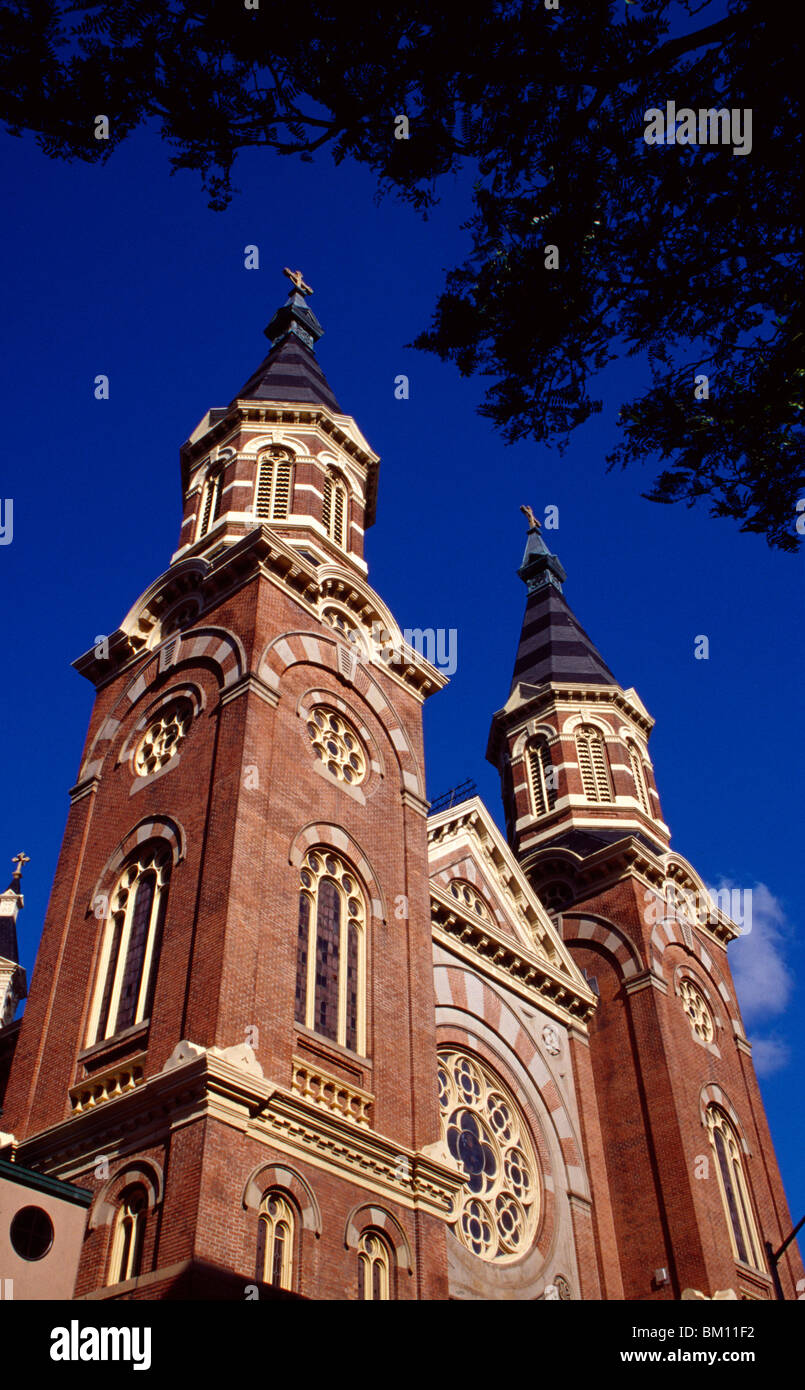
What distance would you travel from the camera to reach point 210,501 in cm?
2780

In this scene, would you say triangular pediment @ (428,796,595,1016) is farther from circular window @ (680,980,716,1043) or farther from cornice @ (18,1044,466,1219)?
cornice @ (18,1044,466,1219)

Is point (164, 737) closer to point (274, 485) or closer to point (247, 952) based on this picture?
point (247, 952)

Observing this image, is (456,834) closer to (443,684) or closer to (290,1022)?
(443,684)

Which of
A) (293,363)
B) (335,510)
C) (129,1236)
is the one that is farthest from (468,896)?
(293,363)

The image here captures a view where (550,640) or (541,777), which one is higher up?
(550,640)

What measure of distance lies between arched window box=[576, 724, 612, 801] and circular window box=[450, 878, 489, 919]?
898cm

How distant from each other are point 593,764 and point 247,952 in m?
20.5

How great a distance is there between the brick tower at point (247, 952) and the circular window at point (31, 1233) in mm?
633

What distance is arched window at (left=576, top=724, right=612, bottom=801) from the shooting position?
112 ft

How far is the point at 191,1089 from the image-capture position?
14.4 m

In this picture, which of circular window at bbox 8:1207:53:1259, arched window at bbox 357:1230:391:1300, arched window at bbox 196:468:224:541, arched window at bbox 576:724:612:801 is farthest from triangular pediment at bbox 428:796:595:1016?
circular window at bbox 8:1207:53:1259

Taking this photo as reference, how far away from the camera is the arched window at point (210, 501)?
2713 cm

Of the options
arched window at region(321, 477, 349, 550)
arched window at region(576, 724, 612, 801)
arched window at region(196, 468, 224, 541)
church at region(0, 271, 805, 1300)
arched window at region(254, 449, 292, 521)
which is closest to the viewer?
church at region(0, 271, 805, 1300)

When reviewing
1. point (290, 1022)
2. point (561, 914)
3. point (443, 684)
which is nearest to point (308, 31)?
point (290, 1022)
